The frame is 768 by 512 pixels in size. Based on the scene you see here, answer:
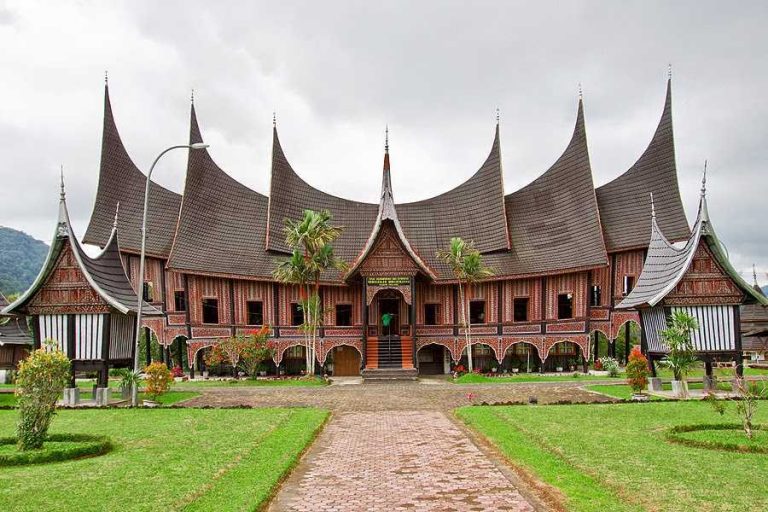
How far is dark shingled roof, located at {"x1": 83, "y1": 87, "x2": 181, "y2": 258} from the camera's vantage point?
3406 cm

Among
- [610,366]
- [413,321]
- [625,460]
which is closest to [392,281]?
[413,321]

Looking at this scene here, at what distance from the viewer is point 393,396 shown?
858 inches

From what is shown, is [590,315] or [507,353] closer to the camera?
[590,315]

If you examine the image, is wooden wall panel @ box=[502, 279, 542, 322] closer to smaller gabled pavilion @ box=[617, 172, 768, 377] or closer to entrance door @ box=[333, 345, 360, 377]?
entrance door @ box=[333, 345, 360, 377]

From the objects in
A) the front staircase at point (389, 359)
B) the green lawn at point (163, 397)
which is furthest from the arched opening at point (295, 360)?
the green lawn at point (163, 397)

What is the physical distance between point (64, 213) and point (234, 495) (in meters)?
16.3

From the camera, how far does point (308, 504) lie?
807cm

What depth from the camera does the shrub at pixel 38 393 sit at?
37.5ft

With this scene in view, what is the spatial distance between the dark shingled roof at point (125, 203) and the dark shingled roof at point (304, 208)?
5.39 meters

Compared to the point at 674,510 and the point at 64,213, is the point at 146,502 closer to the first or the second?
the point at 674,510

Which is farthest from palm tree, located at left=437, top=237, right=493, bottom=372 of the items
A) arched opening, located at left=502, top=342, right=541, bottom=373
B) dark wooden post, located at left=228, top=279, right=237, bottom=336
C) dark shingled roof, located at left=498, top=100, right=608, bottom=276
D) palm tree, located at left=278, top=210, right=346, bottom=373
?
dark wooden post, located at left=228, top=279, right=237, bottom=336

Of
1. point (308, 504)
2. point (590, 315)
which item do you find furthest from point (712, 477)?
point (590, 315)

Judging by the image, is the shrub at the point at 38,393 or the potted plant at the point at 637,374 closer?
the shrub at the point at 38,393

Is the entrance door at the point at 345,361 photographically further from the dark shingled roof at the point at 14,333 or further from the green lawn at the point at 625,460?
the green lawn at the point at 625,460
